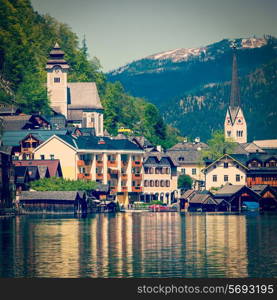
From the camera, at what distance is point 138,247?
3450 inches

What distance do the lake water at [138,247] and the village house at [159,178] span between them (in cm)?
4511

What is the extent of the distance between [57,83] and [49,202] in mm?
55540

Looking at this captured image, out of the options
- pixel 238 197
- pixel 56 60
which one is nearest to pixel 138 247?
pixel 238 197

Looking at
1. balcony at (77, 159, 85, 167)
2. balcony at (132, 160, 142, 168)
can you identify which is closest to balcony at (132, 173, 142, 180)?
balcony at (132, 160, 142, 168)

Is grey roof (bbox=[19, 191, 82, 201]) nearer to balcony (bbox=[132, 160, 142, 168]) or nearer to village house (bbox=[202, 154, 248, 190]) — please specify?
balcony (bbox=[132, 160, 142, 168])

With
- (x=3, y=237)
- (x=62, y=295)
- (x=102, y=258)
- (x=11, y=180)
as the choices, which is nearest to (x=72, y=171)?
(x=11, y=180)

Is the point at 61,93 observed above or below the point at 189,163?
above

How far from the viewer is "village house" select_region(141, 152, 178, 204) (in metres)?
174

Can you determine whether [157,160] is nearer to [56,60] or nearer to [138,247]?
[56,60]

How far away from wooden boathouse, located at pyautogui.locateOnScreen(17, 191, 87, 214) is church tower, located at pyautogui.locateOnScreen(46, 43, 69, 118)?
52916mm

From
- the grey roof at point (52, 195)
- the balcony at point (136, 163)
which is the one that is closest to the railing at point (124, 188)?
the balcony at point (136, 163)

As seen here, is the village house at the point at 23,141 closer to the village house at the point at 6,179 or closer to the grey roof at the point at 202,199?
the village house at the point at 6,179

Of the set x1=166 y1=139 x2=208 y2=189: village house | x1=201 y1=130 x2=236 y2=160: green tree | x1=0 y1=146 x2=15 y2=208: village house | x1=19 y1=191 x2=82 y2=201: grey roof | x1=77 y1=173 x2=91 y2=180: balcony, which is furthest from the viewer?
x1=166 y1=139 x2=208 y2=189: village house

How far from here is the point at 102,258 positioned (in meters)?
78.6
